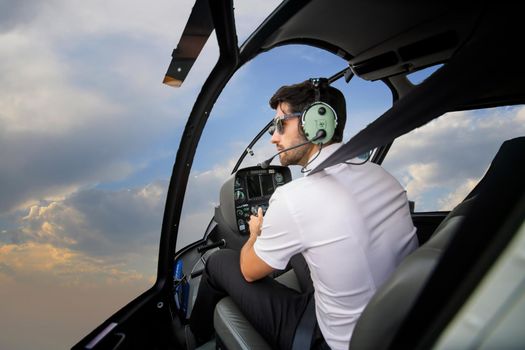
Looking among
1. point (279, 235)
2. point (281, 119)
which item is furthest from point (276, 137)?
point (279, 235)

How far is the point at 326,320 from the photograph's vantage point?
912 millimetres

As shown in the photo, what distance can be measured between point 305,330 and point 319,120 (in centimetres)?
71

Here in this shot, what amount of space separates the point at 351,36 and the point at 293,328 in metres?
1.64

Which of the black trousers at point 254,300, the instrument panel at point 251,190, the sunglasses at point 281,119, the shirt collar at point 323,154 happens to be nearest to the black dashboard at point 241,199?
the instrument panel at point 251,190

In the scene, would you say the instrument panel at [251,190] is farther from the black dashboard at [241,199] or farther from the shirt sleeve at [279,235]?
the shirt sleeve at [279,235]

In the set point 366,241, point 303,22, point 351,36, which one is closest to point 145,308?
point 366,241

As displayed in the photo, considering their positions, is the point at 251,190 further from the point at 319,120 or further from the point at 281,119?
the point at 319,120

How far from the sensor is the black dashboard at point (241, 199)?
2.04 metres

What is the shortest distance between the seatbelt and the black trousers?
19mm

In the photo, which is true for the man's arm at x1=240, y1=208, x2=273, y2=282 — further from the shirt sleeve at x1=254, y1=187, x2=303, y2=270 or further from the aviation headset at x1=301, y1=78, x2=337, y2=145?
the aviation headset at x1=301, y1=78, x2=337, y2=145

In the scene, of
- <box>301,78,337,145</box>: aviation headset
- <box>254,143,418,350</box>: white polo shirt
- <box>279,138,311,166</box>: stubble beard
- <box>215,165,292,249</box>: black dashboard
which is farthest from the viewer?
<box>215,165,292,249</box>: black dashboard

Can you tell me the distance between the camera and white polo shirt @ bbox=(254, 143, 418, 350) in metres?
0.83

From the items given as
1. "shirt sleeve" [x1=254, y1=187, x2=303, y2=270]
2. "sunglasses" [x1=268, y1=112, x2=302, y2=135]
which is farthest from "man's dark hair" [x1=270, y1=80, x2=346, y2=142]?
"shirt sleeve" [x1=254, y1=187, x2=303, y2=270]

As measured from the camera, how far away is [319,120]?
1.07 m
